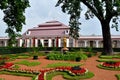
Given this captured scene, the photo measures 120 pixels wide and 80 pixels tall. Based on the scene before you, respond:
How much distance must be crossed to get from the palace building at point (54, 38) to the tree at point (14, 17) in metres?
49.1

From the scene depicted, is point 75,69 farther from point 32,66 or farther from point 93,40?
point 93,40

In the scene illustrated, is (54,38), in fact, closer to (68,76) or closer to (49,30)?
(49,30)

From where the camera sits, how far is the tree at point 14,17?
24500mm

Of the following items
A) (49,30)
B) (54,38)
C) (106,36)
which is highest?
(49,30)

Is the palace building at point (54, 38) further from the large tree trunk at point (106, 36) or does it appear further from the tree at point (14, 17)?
the tree at point (14, 17)

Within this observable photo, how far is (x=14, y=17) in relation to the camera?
82.2ft

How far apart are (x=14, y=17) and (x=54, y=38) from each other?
5121 centimetres

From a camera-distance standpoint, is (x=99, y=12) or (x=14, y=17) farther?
(x=99, y=12)

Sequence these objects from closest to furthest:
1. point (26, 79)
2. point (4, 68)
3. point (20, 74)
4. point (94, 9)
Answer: point (26, 79), point (20, 74), point (4, 68), point (94, 9)

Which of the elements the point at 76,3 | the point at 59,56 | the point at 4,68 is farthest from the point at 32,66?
the point at 76,3

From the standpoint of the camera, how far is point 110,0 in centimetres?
3572

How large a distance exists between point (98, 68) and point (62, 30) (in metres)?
49.4

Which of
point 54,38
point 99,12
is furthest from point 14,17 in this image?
point 54,38

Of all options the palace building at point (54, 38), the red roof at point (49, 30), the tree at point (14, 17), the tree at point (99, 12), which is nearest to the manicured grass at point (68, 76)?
the tree at point (14, 17)
